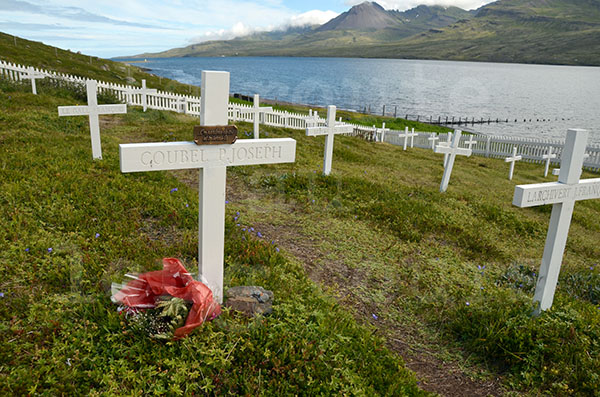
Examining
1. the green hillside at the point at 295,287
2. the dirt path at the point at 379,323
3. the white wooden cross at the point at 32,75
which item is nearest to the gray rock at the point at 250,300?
the green hillside at the point at 295,287

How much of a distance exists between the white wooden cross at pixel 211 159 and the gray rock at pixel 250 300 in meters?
0.12

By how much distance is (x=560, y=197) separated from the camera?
13.3ft

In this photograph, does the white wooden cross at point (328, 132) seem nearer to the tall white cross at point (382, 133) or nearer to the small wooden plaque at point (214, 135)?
the small wooden plaque at point (214, 135)

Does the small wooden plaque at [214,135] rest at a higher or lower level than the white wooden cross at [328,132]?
higher

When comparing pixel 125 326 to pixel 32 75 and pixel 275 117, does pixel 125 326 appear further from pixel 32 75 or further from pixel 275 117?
pixel 32 75

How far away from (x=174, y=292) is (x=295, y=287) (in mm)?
1314

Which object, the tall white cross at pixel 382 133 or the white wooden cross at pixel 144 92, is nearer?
the white wooden cross at pixel 144 92

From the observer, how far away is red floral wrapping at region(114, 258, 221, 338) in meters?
2.87

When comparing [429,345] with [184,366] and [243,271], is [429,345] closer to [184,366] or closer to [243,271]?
[243,271]

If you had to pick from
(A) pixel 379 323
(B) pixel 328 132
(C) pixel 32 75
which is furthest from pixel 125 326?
(C) pixel 32 75

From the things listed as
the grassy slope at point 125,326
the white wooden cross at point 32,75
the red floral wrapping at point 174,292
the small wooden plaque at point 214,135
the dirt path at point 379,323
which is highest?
the white wooden cross at point 32,75

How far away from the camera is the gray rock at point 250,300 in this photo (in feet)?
10.7

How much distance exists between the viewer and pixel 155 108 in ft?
59.2

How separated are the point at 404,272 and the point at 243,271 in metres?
2.20
